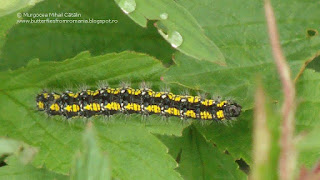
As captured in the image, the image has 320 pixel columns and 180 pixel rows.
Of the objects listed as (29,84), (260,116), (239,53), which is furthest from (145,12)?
(260,116)

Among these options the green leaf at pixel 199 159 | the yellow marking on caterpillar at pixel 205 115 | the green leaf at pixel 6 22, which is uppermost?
the green leaf at pixel 6 22

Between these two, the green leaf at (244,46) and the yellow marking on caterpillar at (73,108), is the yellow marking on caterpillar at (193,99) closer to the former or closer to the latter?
the green leaf at (244,46)

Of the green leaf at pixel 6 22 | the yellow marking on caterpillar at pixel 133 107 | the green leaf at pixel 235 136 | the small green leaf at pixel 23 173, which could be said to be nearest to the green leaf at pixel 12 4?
the green leaf at pixel 6 22

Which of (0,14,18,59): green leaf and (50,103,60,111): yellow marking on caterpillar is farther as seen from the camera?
(50,103,60,111): yellow marking on caterpillar

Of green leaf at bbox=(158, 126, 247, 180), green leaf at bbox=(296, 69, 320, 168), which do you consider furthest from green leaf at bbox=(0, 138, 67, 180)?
green leaf at bbox=(296, 69, 320, 168)

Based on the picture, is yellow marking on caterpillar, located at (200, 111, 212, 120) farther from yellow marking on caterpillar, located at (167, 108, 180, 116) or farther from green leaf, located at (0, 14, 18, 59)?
green leaf, located at (0, 14, 18, 59)

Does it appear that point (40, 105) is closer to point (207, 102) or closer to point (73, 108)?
point (73, 108)
